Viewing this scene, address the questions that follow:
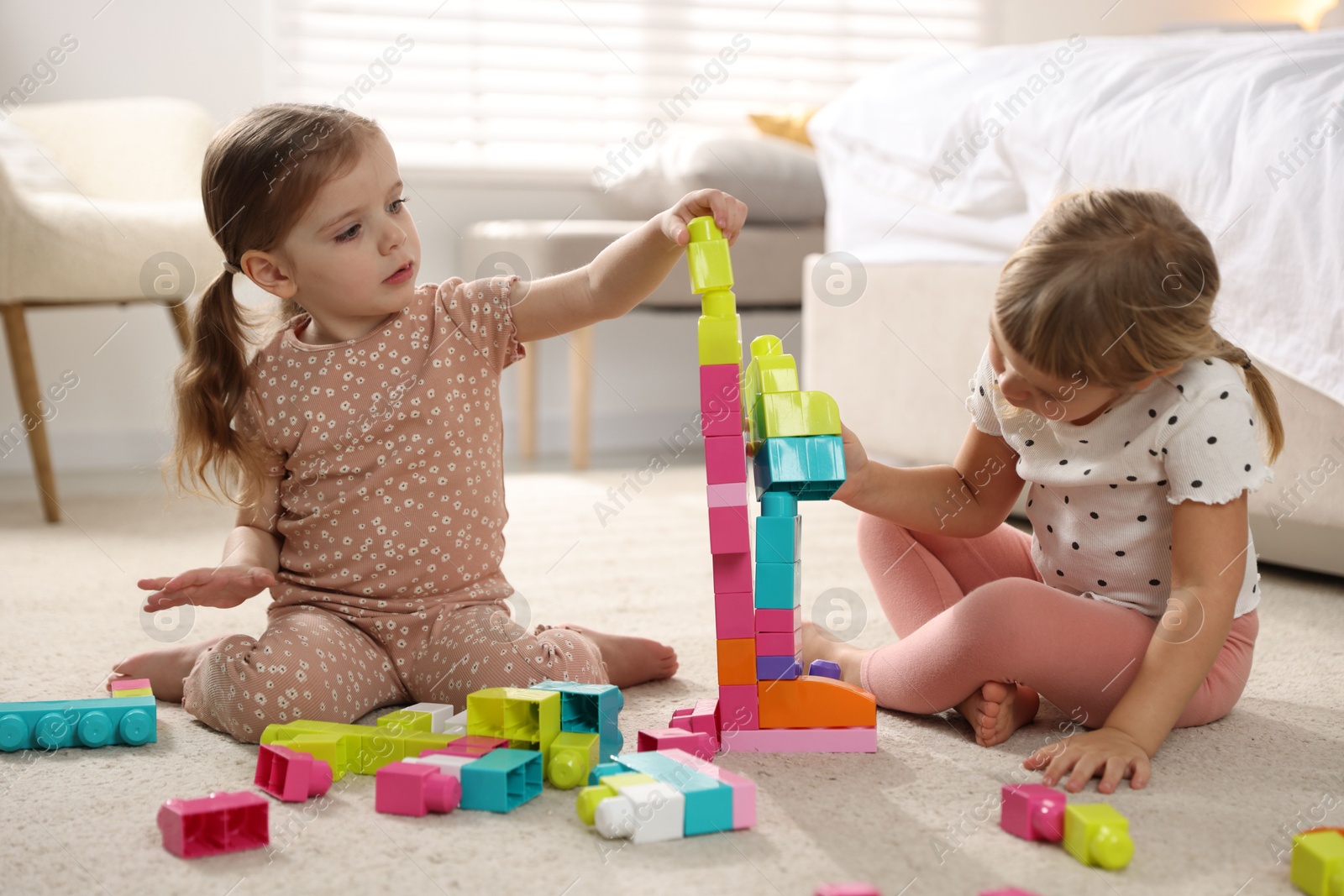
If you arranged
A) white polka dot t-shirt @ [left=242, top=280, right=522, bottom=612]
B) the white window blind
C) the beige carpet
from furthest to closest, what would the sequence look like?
the white window blind, white polka dot t-shirt @ [left=242, top=280, right=522, bottom=612], the beige carpet

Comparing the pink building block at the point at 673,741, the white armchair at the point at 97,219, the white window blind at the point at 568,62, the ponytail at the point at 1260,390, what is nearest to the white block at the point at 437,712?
the pink building block at the point at 673,741

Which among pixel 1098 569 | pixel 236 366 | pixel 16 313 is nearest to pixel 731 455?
pixel 1098 569

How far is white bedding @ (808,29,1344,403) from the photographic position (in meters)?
1.24

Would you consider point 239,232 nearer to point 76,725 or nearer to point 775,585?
point 76,725

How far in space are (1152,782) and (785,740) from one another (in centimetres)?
24

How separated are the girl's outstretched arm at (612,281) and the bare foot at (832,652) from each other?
1.04ft

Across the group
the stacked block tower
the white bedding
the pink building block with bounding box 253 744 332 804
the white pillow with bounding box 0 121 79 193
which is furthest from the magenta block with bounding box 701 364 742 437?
the white pillow with bounding box 0 121 79 193

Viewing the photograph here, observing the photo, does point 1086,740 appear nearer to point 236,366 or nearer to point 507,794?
point 507,794

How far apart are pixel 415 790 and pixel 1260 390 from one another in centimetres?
66

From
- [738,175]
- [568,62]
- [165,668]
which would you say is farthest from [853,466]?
[568,62]

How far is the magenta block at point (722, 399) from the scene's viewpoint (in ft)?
2.66

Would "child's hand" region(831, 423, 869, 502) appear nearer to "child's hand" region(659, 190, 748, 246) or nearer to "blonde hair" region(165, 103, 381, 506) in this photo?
"child's hand" region(659, 190, 748, 246)

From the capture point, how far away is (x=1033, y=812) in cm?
70

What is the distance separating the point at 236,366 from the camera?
1.03 metres
